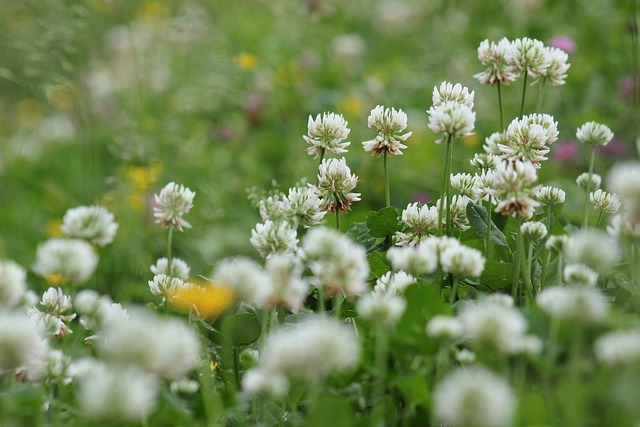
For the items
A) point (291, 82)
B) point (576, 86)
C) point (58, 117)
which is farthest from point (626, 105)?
point (58, 117)

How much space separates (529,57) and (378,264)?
470 mm

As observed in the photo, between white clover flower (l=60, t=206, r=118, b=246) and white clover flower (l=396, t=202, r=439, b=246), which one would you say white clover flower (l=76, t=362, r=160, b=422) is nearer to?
white clover flower (l=60, t=206, r=118, b=246)

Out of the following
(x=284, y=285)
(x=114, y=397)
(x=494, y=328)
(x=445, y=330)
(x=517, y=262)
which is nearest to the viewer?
(x=114, y=397)

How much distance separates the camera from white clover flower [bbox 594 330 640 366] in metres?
0.88

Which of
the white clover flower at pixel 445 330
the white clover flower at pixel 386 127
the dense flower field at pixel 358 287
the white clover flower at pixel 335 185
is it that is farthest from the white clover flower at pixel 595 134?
the white clover flower at pixel 445 330

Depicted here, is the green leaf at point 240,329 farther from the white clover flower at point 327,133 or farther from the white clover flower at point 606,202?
the white clover flower at point 606,202

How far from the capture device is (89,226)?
4.03 feet

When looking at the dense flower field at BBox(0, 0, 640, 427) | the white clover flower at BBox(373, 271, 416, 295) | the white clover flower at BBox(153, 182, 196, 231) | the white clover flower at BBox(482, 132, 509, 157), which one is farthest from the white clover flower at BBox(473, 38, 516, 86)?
the white clover flower at BBox(153, 182, 196, 231)

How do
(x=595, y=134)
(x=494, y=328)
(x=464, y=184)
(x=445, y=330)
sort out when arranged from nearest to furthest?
1. (x=494, y=328)
2. (x=445, y=330)
3. (x=595, y=134)
4. (x=464, y=184)

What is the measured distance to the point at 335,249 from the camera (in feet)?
3.41

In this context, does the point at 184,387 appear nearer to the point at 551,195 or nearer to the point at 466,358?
the point at 466,358

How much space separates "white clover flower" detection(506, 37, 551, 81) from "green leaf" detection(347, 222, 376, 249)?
41 centimetres

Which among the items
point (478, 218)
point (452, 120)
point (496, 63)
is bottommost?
point (478, 218)

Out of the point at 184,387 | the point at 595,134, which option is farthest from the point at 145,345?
the point at 595,134
